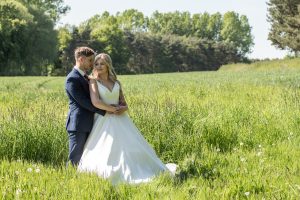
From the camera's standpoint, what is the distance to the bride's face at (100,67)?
6.60 m

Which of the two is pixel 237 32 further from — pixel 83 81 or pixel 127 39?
pixel 83 81

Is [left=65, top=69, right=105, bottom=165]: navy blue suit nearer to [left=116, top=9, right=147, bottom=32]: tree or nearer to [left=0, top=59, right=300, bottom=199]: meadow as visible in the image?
[left=0, top=59, right=300, bottom=199]: meadow

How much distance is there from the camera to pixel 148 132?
27.1 feet

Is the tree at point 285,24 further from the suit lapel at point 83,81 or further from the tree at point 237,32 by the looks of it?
the tree at point 237,32

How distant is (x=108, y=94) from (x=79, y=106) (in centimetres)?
47

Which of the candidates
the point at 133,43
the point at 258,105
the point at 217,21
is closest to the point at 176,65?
the point at 133,43

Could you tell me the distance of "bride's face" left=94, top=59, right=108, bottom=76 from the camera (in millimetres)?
6600

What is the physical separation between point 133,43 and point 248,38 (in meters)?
56.6

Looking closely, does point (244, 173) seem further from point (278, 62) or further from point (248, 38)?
point (248, 38)

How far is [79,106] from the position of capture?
264 inches

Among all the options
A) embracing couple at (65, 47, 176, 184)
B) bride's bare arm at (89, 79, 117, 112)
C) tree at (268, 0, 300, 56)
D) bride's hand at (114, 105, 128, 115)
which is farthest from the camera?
tree at (268, 0, 300, 56)

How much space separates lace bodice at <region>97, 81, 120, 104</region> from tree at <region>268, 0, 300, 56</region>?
51.3 m

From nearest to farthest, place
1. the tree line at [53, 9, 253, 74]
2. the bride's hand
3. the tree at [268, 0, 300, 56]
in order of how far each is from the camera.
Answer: the bride's hand
the tree at [268, 0, 300, 56]
the tree line at [53, 9, 253, 74]

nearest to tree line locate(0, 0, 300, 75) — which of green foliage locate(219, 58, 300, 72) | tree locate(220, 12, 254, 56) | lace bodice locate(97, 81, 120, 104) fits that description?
tree locate(220, 12, 254, 56)
